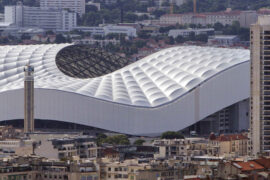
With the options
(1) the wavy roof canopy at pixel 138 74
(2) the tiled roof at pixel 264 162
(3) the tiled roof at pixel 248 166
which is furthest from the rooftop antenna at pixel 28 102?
(3) the tiled roof at pixel 248 166

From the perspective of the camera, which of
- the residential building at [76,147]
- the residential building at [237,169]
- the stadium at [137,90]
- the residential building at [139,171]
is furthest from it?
the stadium at [137,90]

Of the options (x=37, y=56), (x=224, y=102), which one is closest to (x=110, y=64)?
(x=37, y=56)

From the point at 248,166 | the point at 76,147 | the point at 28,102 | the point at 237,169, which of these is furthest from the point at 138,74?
the point at 237,169

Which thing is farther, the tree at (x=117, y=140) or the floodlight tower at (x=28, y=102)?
the floodlight tower at (x=28, y=102)

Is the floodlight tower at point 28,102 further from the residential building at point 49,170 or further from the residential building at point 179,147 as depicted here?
the residential building at point 49,170

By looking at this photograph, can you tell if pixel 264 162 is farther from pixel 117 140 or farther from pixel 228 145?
pixel 117 140
